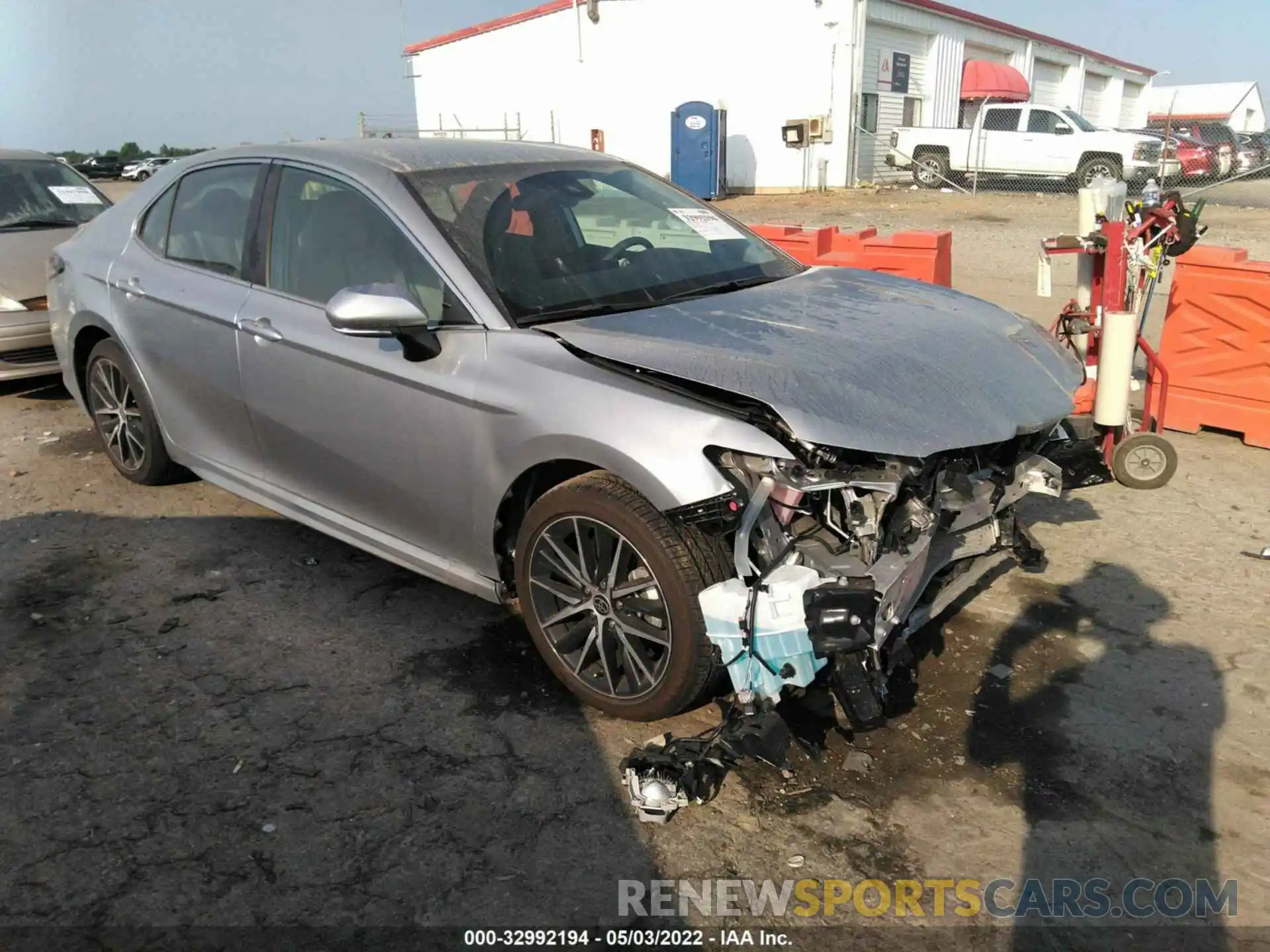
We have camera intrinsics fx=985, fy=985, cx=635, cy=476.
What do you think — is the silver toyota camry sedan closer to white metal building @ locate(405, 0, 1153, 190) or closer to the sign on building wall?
white metal building @ locate(405, 0, 1153, 190)

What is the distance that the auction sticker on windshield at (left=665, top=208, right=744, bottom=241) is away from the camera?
4.18 m

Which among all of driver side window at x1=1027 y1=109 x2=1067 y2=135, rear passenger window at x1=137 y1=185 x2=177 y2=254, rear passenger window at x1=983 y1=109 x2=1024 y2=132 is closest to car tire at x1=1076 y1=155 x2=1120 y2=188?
driver side window at x1=1027 y1=109 x2=1067 y2=135

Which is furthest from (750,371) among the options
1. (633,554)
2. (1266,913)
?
(1266,913)

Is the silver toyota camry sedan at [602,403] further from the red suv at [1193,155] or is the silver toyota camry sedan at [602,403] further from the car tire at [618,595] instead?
the red suv at [1193,155]

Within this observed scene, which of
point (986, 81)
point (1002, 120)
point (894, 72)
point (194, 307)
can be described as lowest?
point (194, 307)

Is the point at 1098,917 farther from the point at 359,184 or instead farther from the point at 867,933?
the point at 359,184

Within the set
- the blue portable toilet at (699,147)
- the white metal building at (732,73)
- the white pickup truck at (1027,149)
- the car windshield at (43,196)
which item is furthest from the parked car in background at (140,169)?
the car windshield at (43,196)

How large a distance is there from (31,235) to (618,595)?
264 inches

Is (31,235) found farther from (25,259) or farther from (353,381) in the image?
(353,381)

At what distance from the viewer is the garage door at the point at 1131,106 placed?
43.6 metres

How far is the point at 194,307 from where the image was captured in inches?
169

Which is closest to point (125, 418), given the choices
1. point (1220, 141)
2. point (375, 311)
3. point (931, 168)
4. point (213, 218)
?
point (213, 218)

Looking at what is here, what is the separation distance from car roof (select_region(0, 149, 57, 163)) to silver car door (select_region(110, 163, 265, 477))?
459 centimetres

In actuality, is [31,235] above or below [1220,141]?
below
